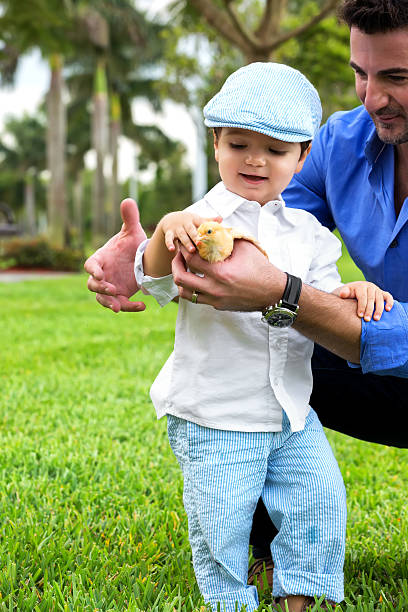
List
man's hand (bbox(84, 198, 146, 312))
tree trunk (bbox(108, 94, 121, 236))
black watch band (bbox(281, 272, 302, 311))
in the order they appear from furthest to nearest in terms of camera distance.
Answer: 1. tree trunk (bbox(108, 94, 121, 236))
2. man's hand (bbox(84, 198, 146, 312))
3. black watch band (bbox(281, 272, 302, 311))

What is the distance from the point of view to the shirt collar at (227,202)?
2020 millimetres

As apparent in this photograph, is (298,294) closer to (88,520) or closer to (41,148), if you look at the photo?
(88,520)

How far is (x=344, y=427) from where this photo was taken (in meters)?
2.61

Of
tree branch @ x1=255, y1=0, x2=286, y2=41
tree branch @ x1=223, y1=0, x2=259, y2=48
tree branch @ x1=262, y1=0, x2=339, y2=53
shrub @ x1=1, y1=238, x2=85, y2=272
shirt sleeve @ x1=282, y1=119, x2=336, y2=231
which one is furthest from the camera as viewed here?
shrub @ x1=1, y1=238, x2=85, y2=272

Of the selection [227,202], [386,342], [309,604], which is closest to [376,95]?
[227,202]

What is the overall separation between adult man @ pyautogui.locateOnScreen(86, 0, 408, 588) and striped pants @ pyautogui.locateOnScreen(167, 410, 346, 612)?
0.27 m

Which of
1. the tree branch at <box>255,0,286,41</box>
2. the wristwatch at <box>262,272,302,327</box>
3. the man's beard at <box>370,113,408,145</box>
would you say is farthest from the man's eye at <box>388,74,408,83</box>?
the tree branch at <box>255,0,286,41</box>

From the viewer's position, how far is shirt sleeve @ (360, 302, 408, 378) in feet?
6.57

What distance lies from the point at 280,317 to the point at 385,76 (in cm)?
90

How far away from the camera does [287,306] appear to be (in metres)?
1.89

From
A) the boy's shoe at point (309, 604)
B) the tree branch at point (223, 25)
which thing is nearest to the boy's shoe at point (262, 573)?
the boy's shoe at point (309, 604)

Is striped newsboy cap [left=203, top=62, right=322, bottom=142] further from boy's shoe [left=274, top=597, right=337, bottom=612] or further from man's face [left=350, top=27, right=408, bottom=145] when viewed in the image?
boy's shoe [left=274, top=597, right=337, bottom=612]

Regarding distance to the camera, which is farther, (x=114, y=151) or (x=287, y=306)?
(x=114, y=151)

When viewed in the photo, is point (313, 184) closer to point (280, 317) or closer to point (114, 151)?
point (280, 317)
